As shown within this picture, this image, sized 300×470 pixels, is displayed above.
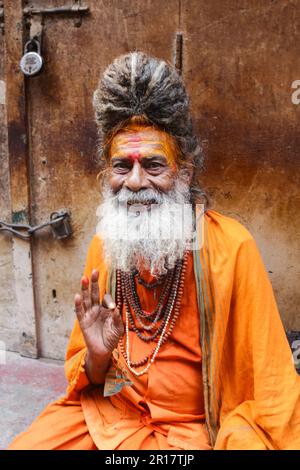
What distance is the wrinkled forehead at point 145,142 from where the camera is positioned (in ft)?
6.72

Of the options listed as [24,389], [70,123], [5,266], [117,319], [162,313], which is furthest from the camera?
[5,266]

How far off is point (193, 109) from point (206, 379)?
5.08ft

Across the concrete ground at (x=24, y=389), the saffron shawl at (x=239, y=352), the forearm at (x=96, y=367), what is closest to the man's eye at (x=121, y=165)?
the saffron shawl at (x=239, y=352)

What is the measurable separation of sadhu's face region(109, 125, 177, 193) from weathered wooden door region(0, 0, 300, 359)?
0.84 meters

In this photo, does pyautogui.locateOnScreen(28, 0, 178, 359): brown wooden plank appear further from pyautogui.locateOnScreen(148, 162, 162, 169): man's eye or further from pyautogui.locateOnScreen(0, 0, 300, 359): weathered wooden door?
pyautogui.locateOnScreen(148, 162, 162, 169): man's eye

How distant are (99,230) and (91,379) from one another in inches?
25.5

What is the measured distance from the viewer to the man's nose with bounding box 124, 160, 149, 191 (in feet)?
6.65

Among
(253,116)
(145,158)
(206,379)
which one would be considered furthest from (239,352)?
(253,116)

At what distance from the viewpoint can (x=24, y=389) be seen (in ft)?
10.7

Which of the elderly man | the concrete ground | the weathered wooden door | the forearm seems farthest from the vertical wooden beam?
the forearm

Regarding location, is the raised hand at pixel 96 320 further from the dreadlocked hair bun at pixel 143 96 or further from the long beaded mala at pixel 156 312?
the dreadlocked hair bun at pixel 143 96

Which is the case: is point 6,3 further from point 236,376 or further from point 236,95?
point 236,376

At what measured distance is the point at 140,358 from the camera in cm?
211

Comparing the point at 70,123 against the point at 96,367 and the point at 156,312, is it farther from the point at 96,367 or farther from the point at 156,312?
the point at 96,367
